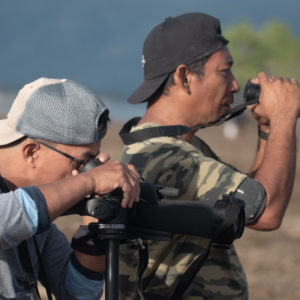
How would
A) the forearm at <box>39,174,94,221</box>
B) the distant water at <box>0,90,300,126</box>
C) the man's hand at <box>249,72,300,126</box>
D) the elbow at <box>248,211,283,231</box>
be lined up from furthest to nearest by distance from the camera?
the distant water at <box>0,90,300,126</box> < the man's hand at <box>249,72,300,126</box> < the elbow at <box>248,211,283,231</box> < the forearm at <box>39,174,94,221</box>

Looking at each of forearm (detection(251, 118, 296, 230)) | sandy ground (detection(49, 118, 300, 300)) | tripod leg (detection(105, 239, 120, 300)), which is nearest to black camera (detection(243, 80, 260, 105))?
forearm (detection(251, 118, 296, 230))

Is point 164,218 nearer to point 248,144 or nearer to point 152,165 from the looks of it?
point 152,165

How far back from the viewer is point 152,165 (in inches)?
119

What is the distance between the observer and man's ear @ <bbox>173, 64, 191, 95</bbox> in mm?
3367

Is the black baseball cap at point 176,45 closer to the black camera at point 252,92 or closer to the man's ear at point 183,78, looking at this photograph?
the man's ear at point 183,78

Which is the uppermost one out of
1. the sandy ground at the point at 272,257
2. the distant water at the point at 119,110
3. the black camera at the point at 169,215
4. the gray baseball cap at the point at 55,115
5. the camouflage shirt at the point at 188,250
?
the gray baseball cap at the point at 55,115

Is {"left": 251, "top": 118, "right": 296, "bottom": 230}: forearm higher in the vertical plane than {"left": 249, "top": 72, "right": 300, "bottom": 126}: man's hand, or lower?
lower

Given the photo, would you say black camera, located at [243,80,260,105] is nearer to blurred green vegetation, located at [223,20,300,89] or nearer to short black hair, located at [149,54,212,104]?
short black hair, located at [149,54,212,104]

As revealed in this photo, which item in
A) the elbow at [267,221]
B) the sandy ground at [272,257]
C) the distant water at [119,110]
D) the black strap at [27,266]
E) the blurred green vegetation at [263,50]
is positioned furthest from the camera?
the blurred green vegetation at [263,50]

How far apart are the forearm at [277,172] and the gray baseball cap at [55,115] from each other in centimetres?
84

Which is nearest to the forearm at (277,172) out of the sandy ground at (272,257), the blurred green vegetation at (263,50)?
the sandy ground at (272,257)

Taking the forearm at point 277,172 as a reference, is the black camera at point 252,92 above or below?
above

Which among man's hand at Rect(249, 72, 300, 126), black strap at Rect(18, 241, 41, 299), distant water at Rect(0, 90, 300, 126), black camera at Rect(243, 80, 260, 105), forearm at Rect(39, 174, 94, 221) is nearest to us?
forearm at Rect(39, 174, 94, 221)

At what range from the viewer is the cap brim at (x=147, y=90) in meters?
3.41
